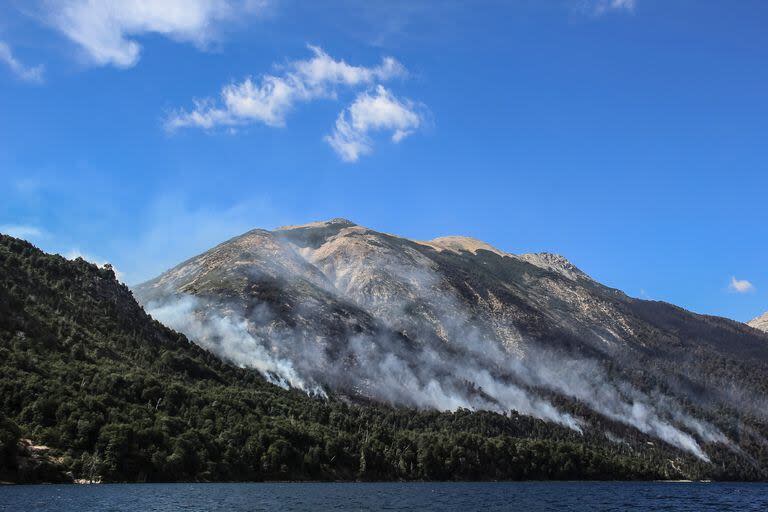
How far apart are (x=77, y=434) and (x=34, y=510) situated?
75751mm

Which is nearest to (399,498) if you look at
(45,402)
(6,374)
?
(45,402)

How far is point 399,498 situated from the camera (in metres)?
160

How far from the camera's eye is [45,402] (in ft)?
578

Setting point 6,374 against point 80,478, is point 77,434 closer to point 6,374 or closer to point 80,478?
point 80,478

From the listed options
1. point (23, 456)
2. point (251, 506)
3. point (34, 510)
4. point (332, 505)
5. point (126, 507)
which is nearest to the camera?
point (34, 510)

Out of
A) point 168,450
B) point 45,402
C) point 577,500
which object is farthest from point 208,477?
point 577,500

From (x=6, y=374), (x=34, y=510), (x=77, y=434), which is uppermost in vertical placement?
(x=6, y=374)

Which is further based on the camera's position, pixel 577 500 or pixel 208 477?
pixel 208 477

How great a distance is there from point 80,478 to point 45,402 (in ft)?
82.6

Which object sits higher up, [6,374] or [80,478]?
[6,374]

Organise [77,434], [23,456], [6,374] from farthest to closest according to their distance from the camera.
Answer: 1. [6,374]
2. [77,434]
3. [23,456]

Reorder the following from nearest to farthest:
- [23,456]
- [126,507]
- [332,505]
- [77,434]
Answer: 1. [126,507]
2. [332,505]
3. [23,456]
4. [77,434]

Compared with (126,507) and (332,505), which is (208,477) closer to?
(332,505)

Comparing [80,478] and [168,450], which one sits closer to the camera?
[80,478]
